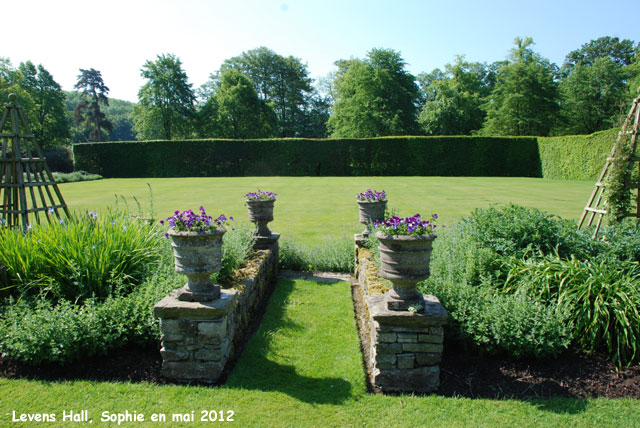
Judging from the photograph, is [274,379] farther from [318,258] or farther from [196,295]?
[318,258]

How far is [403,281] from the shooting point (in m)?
3.06

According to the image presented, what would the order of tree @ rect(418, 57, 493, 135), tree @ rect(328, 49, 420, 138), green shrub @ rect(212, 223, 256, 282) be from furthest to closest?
tree @ rect(418, 57, 493, 135) → tree @ rect(328, 49, 420, 138) → green shrub @ rect(212, 223, 256, 282)

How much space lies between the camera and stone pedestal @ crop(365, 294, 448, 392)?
310cm

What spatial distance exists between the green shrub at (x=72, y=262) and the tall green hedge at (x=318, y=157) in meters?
23.7

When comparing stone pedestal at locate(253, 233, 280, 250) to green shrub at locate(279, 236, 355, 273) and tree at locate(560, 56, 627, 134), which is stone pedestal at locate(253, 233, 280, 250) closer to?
green shrub at locate(279, 236, 355, 273)

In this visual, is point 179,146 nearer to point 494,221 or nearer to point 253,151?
point 253,151

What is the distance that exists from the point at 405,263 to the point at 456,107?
41.3 metres

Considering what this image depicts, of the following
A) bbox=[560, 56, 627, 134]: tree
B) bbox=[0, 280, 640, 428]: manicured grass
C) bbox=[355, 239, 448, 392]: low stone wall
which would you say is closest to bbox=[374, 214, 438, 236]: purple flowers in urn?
bbox=[355, 239, 448, 392]: low stone wall

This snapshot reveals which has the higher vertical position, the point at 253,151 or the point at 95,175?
the point at 253,151

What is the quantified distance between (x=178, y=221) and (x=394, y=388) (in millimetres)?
2182

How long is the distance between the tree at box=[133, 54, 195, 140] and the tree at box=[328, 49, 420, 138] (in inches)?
660

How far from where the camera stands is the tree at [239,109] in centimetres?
4100

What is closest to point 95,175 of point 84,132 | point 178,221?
point 178,221

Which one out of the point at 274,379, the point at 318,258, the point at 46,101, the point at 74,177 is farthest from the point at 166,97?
the point at 274,379
